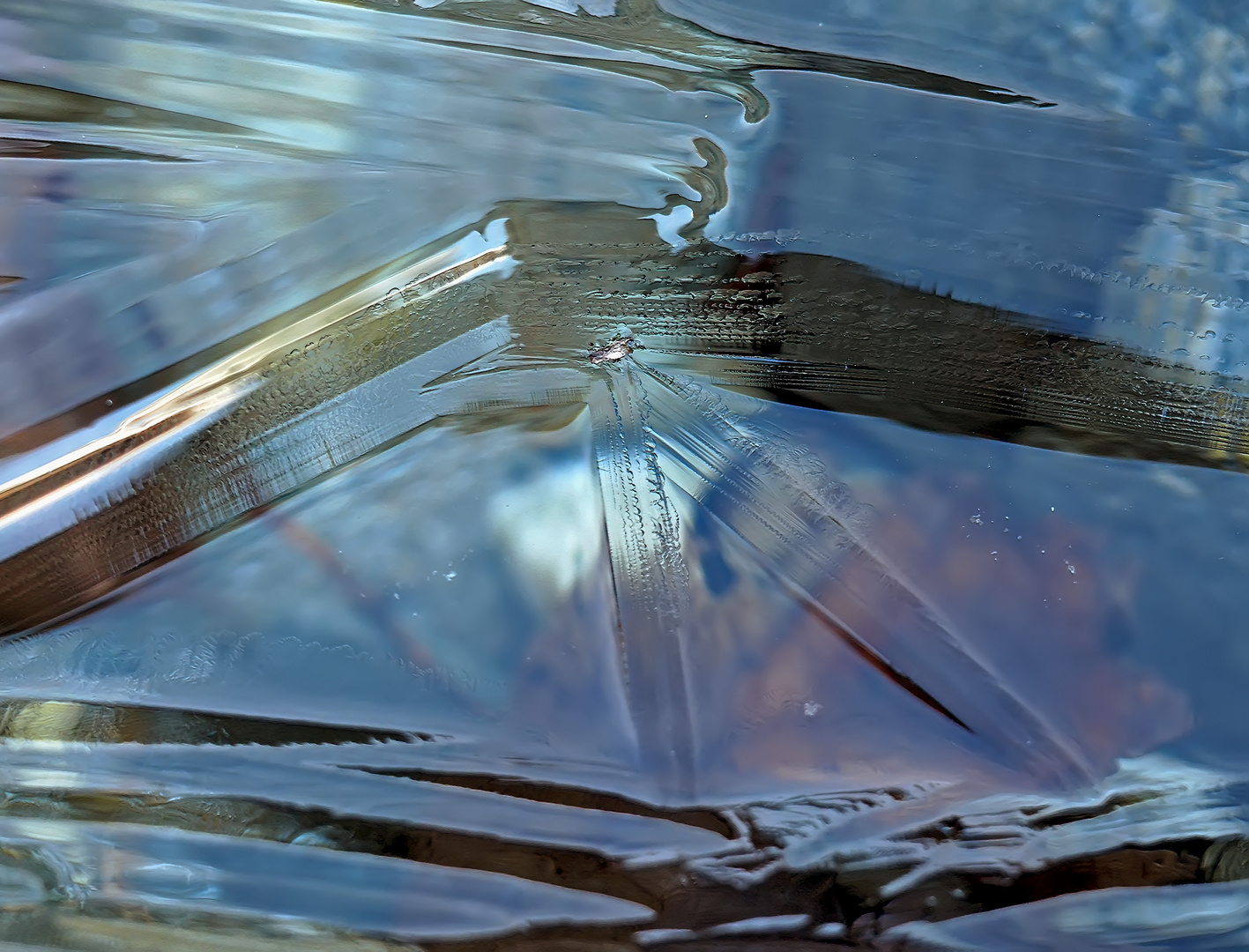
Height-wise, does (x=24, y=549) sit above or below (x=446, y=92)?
below

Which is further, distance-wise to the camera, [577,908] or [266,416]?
[266,416]

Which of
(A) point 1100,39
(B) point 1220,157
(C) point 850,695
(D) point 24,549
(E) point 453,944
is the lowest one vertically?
(E) point 453,944

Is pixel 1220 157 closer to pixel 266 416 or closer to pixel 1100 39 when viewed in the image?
pixel 1100 39

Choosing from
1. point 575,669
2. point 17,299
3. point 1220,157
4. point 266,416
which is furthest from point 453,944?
point 1220,157

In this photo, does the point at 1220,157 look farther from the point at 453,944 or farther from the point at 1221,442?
the point at 453,944

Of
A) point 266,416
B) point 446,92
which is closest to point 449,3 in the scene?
point 446,92

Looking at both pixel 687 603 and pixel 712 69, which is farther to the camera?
pixel 712 69
